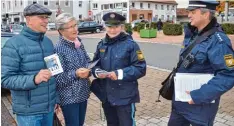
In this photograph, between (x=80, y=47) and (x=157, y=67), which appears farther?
(x=157, y=67)

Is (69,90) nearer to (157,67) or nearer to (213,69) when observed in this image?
(213,69)

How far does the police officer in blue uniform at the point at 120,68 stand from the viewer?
10.5ft

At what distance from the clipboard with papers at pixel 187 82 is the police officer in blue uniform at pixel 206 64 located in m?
0.05

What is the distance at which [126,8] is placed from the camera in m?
54.3

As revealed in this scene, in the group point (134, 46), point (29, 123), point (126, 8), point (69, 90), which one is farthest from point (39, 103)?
point (126, 8)

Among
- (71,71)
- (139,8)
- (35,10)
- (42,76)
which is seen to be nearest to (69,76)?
(71,71)

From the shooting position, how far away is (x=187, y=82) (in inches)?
113

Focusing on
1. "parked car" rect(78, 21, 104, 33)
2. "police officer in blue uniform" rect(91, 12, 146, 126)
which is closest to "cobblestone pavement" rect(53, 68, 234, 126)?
"police officer in blue uniform" rect(91, 12, 146, 126)

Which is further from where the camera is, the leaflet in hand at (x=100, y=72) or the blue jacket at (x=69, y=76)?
the blue jacket at (x=69, y=76)

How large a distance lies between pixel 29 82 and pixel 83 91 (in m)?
0.87

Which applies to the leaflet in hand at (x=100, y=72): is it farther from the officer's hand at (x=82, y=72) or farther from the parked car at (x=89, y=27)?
the parked car at (x=89, y=27)

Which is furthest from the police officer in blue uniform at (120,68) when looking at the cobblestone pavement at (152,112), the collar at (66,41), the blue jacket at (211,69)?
the cobblestone pavement at (152,112)

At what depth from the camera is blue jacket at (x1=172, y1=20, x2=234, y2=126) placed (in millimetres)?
2629

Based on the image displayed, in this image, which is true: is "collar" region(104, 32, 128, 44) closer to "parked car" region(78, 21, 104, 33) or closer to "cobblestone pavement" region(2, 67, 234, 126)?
"cobblestone pavement" region(2, 67, 234, 126)
